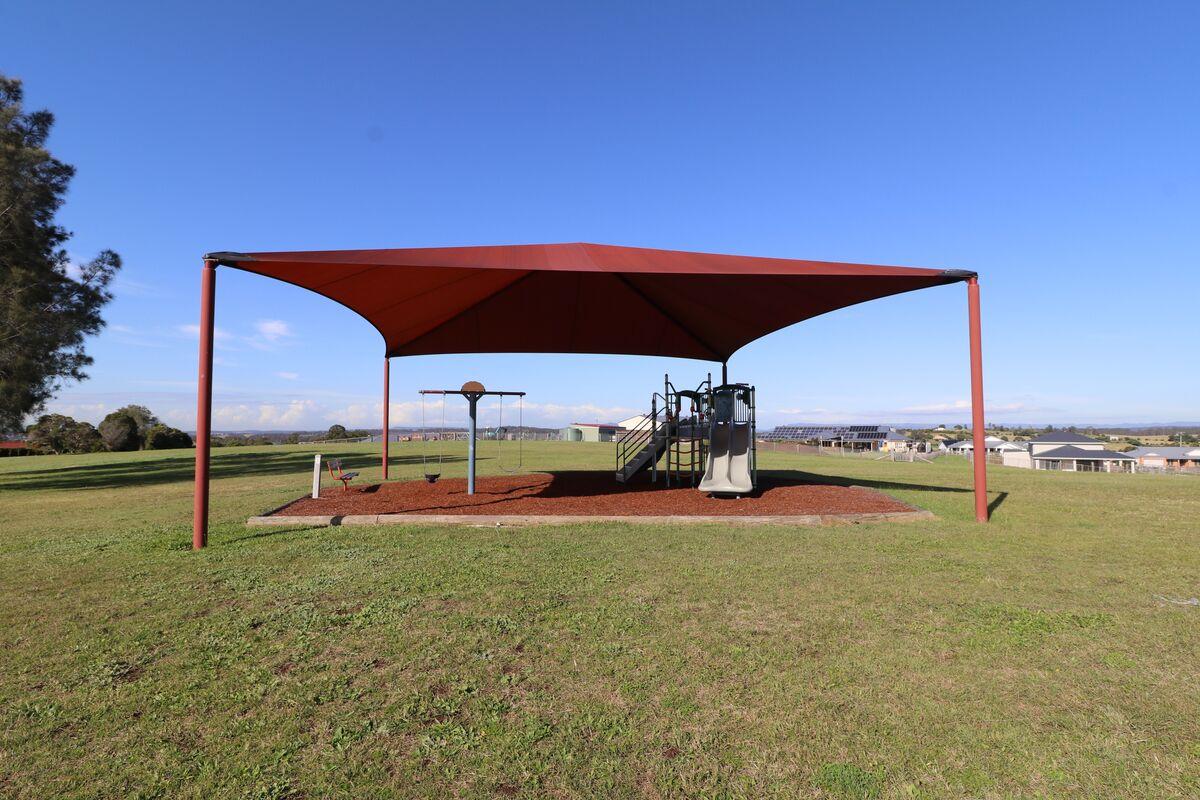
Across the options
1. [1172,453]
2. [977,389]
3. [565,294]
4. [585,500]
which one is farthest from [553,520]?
[1172,453]

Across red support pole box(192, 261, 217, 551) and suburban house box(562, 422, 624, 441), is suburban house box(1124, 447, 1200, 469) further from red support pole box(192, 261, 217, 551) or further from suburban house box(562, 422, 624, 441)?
red support pole box(192, 261, 217, 551)

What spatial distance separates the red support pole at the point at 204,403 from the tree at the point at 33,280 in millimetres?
16040

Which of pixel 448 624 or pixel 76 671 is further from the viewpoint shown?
pixel 448 624

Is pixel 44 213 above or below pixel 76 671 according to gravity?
above

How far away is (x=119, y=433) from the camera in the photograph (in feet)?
120

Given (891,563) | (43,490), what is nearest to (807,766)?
(891,563)

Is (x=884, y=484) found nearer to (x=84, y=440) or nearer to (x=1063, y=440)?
(x=84, y=440)

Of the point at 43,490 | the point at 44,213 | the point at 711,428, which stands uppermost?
the point at 44,213

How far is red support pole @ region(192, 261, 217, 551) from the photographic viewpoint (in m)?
7.45

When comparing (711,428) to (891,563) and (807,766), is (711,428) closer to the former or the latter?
(891,563)

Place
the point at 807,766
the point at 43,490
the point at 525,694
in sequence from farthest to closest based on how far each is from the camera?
the point at 43,490 → the point at 525,694 → the point at 807,766

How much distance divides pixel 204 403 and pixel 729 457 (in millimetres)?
9600

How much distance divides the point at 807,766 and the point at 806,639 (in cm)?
165

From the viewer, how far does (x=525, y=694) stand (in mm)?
3396
